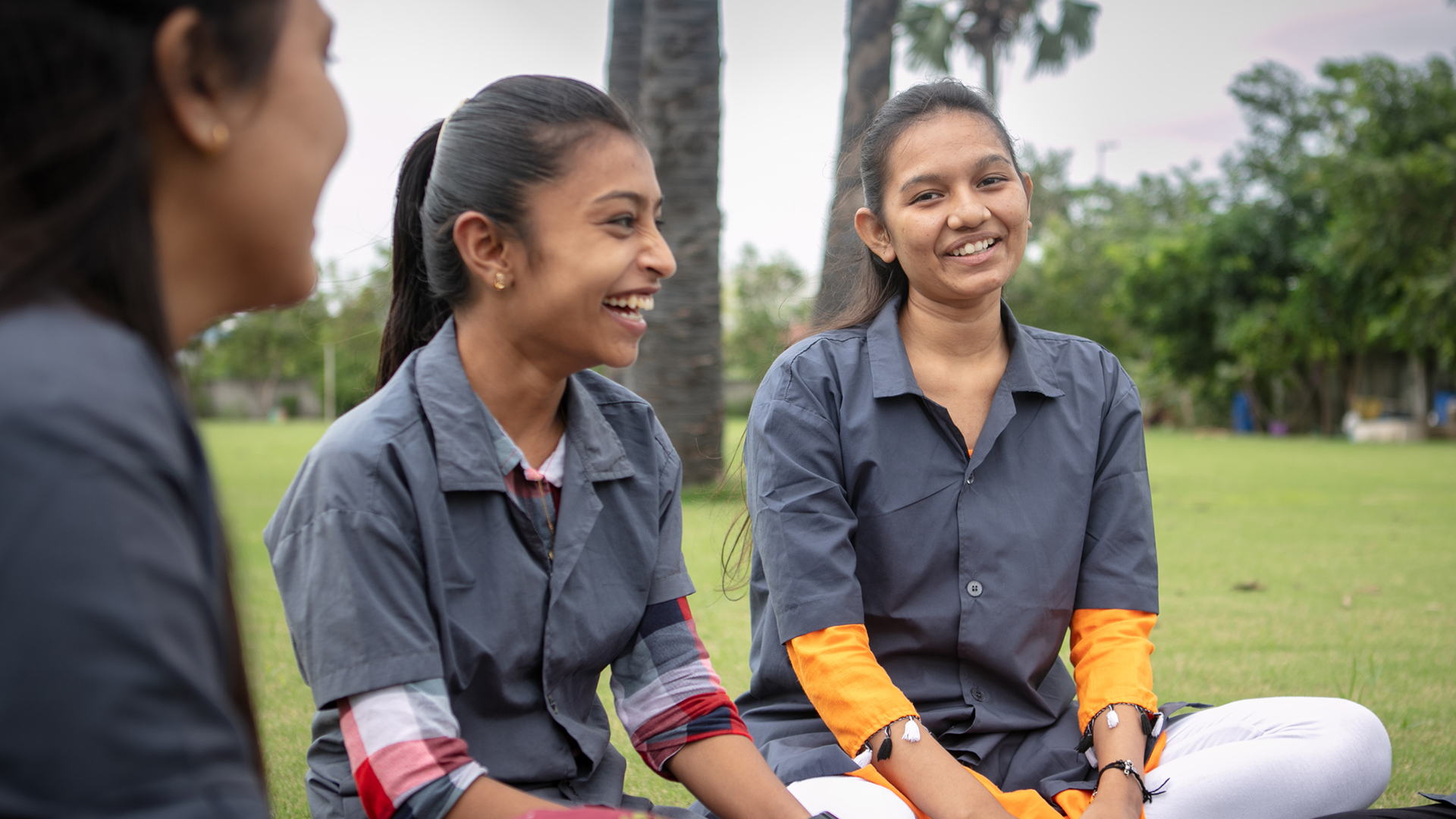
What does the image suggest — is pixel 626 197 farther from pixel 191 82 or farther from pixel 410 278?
pixel 191 82

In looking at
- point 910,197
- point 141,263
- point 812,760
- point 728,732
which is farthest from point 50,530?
point 910,197

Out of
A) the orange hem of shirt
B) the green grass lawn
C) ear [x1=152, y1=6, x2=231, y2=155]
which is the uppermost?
ear [x1=152, y1=6, x2=231, y2=155]

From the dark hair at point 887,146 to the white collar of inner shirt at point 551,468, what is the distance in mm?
916

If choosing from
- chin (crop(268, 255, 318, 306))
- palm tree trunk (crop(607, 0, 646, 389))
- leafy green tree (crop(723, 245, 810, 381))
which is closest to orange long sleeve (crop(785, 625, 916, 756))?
chin (crop(268, 255, 318, 306))

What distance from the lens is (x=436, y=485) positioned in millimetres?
1658

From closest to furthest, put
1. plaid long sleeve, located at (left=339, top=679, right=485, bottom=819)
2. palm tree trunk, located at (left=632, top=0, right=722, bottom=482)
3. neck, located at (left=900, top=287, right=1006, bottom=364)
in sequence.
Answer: plaid long sleeve, located at (left=339, top=679, right=485, bottom=819), neck, located at (left=900, top=287, right=1006, bottom=364), palm tree trunk, located at (left=632, top=0, right=722, bottom=482)

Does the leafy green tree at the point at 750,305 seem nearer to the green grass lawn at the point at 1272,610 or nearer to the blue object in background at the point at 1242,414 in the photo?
the blue object in background at the point at 1242,414

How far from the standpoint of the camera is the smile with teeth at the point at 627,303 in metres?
1.82

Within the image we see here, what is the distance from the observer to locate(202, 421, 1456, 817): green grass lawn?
3.07m

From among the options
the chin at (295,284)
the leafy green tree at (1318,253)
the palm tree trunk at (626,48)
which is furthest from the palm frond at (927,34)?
the chin at (295,284)

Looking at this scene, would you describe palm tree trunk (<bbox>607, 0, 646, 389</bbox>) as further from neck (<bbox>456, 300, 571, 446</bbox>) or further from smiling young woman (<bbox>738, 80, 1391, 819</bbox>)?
neck (<bbox>456, 300, 571, 446</bbox>)

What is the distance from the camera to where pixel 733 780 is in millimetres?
1813

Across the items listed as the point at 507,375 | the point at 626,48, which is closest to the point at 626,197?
the point at 507,375

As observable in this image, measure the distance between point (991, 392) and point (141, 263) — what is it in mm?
1886
